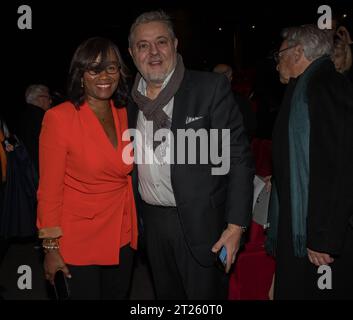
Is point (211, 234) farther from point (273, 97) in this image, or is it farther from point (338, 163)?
point (273, 97)

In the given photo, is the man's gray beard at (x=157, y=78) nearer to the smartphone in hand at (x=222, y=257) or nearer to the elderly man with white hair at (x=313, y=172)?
the elderly man with white hair at (x=313, y=172)

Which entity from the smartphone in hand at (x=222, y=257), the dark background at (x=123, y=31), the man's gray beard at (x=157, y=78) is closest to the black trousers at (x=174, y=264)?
the smartphone in hand at (x=222, y=257)

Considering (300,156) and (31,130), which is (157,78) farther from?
(31,130)

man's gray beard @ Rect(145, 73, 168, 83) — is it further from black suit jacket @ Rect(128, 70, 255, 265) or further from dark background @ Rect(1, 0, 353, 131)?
dark background @ Rect(1, 0, 353, 131)

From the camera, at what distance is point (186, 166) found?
2.20m

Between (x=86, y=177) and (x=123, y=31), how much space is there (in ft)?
41.7

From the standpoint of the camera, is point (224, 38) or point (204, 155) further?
point (224, 38)

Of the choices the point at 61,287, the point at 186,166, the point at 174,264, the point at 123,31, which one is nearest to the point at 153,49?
the point at 186,166

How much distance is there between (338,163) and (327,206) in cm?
23

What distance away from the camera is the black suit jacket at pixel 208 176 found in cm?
218

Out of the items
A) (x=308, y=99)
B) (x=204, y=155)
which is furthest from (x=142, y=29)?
(x=308, y=99)

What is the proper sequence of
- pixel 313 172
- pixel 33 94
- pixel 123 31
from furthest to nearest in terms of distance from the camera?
pixel 123 31, pixel 33 94, pixel 313 172

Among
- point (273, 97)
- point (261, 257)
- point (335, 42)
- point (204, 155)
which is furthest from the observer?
point (273, 97)

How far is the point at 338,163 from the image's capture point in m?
2.08
